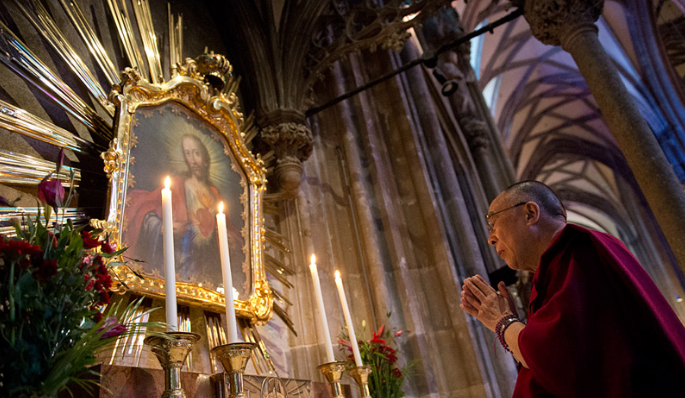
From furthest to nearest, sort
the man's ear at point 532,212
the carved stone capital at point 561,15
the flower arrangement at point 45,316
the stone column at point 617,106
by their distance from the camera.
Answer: the carved stone capital at point 561,15 → the stone column at point 617,106 → the man's ear at point 532,212 → the flower arrangement at point 45,316

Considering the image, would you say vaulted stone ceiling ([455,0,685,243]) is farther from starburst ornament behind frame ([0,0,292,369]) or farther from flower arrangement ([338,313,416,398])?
flower arrangement ([338,313,416,398])

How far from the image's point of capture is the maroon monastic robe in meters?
1.42

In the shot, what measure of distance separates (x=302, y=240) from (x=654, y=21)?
12418 mm

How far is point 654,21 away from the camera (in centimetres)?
1281

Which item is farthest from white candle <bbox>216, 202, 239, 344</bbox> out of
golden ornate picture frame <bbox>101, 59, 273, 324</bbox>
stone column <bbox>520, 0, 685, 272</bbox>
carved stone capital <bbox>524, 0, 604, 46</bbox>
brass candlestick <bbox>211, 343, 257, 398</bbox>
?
carved stone capital <bbox>524, 0, 604, 46</bbox>

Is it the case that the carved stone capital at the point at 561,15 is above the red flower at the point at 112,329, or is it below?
above

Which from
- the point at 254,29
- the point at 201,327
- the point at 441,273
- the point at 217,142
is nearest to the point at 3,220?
the point at 201,327

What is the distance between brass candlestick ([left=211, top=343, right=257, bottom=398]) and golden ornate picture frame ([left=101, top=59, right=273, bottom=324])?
68cm

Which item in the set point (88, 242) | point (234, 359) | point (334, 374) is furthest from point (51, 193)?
point (334, 374)

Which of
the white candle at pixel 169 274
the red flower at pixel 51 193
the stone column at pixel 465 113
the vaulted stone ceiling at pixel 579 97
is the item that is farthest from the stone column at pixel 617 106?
the vaulted stone ceiling at pixel 579 97

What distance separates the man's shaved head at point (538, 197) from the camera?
78.4 inches

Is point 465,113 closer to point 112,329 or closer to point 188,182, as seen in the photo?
point 188,182

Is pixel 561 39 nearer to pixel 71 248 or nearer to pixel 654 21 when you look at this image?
pixel 71 248

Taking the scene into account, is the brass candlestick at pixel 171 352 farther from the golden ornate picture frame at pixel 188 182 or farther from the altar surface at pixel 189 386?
the golden ornate picture frame at pixel 188 182
